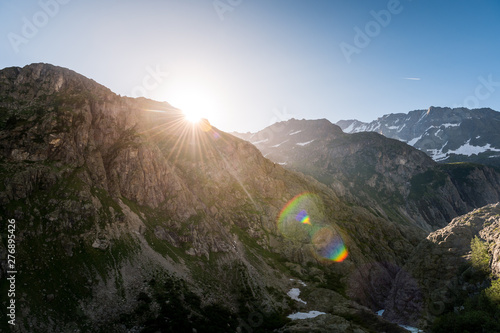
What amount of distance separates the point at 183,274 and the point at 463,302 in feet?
250

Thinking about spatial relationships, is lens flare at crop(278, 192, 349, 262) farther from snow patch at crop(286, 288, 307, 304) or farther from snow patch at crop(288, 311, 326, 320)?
snow patch at crop(288, 311, 326, 320)

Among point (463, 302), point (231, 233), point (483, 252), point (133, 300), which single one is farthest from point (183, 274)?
point (483, 252)

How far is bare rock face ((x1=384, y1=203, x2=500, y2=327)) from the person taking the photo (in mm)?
69938

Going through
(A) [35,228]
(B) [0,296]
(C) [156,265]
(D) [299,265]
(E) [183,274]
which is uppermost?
(A) [35,228]

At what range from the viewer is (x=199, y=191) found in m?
120

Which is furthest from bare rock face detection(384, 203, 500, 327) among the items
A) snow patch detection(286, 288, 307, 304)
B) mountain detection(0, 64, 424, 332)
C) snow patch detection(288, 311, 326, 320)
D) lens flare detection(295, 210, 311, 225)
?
lens flare detection(295, 210, 311, 225)

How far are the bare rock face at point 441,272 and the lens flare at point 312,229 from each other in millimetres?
26458

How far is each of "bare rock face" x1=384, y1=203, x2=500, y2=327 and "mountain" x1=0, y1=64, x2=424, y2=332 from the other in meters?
13.7

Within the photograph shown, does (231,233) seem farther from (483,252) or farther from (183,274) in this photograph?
(483,252)

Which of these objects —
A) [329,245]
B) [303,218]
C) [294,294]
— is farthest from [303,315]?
[303,218]

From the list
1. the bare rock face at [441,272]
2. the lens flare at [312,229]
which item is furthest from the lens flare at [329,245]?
the bare rock face at [441,272]

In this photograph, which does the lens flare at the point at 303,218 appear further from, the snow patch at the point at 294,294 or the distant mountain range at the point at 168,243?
the snow patch at the point at 294,294

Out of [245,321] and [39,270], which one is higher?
[39,270]

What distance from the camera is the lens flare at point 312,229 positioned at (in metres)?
114
